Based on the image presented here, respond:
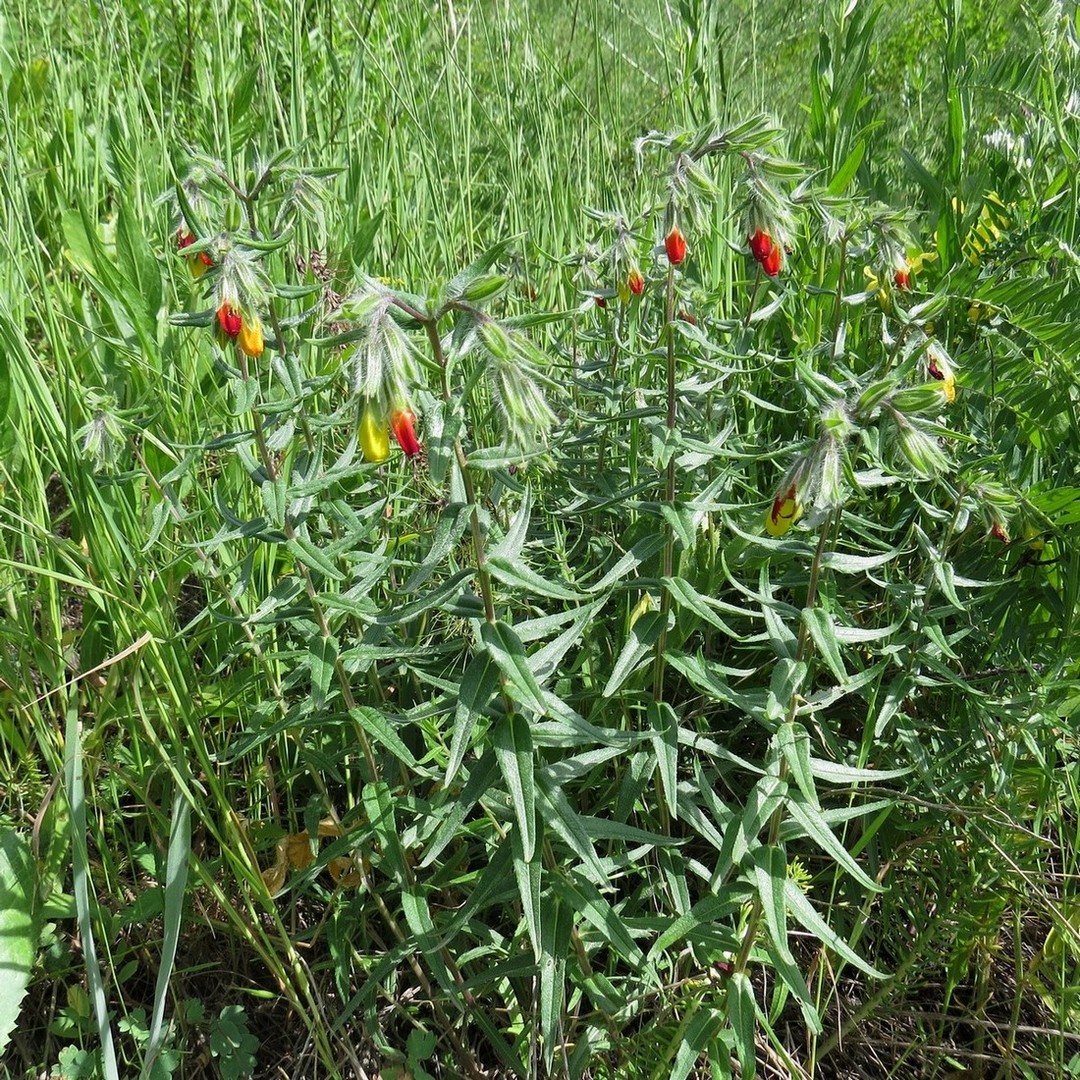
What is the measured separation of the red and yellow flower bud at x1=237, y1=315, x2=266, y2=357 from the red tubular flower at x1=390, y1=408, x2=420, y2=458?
0.41m

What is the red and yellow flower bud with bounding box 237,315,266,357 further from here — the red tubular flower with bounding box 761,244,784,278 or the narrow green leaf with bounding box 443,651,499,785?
the red tubular flower with bounding box 761,244,784,278

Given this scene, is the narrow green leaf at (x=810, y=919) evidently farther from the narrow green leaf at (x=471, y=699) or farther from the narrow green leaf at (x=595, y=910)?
the narrow green leaf at (x=471, y=699)

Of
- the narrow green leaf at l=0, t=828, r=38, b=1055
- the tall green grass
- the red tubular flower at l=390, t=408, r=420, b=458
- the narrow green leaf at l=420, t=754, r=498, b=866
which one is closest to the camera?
the red tubular flower at l=390, t=408, r=420, b=458

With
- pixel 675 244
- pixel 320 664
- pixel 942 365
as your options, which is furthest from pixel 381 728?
pixel 942 365

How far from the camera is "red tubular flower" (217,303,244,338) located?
155 cm

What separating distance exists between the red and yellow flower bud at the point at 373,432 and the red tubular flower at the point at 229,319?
1.25ft

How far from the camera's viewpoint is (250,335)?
1.61m

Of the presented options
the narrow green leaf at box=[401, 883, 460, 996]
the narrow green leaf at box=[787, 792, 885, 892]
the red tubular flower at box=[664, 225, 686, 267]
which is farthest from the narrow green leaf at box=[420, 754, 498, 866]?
the red tubular flower at box=[664, 225, 686, 267]

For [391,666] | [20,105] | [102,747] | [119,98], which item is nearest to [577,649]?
[391,666]

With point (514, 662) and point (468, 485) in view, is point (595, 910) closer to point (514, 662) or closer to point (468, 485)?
point (514, 662)

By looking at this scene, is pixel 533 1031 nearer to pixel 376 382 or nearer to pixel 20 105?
pixel 376 382

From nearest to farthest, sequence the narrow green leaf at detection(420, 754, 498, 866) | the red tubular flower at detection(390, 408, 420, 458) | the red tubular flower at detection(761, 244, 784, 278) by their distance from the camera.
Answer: the red tubular flower at detection(390, 408, 420, 458), the narrow green leaf at detection(420, 754, 498, 866), the red tubular flower at detection(761, 244, 784, 278)

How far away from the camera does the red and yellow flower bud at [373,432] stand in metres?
1.32

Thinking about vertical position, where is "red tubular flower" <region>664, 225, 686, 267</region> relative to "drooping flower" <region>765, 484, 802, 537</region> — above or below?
above
